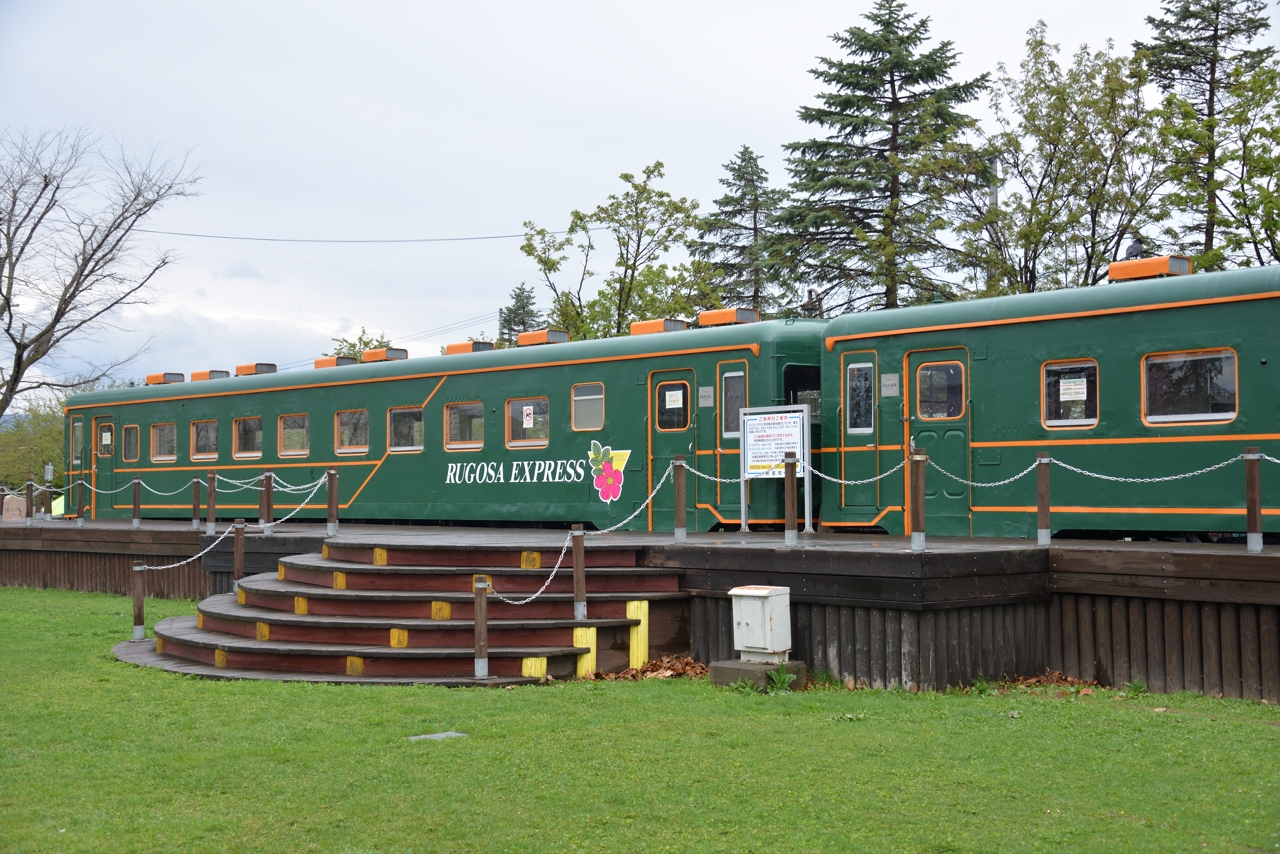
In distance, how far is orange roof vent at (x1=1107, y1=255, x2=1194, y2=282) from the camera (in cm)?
1194

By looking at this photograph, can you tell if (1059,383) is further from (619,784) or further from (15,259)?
(15,259)

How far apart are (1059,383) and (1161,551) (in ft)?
8.95

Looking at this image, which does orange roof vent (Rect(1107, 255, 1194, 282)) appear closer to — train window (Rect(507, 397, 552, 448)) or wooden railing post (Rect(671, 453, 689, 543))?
wooden railing post (Rect(671, 453, 689, 543))

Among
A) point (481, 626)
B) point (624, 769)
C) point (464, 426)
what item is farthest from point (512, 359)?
point (624, 769)

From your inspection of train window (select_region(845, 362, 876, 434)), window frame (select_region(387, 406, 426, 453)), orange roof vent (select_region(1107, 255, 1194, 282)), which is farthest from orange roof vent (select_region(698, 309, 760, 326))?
window frame (select_region(387, 406, 426, 453))

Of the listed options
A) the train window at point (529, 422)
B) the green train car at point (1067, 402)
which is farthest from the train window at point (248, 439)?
the green train car at point (1067, 402)

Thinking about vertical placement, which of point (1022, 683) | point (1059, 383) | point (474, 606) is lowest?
point (1022, 683)

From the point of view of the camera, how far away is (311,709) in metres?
9.01

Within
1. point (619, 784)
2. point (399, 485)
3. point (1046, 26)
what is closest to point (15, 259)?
point (399, 485)

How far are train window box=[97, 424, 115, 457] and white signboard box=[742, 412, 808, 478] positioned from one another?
16.4m

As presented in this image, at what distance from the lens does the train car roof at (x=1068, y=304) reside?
11094mm

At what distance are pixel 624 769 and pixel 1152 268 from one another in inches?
310

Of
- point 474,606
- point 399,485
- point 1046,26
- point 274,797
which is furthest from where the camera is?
point 1046,26

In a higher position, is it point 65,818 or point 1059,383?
point 1059,383
